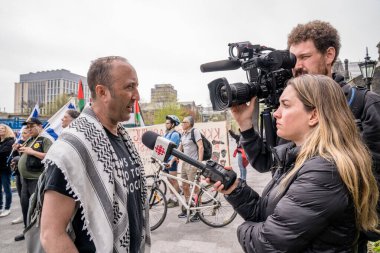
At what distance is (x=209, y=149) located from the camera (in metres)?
5.82

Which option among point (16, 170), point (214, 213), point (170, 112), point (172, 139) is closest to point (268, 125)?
point (214, 213)

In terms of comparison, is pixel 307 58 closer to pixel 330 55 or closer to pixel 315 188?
pixel 330 55

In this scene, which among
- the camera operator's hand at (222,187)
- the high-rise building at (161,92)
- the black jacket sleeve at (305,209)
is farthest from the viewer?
the high-rise building at (161,92)

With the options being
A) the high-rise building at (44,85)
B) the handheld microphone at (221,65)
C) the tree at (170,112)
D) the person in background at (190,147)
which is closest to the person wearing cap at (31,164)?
the person in background at (190,147)

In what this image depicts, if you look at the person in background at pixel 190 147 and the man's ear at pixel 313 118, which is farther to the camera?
the person in background at pixel 190 147

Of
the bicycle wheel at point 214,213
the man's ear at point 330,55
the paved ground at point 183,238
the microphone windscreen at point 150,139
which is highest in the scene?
the man's ear at point 330,55

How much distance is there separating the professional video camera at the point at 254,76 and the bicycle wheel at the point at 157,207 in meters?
3.25

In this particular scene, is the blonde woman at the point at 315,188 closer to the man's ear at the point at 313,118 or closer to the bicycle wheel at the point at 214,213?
the man's ear at the point at 313,118

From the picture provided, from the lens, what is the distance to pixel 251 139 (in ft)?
6.17

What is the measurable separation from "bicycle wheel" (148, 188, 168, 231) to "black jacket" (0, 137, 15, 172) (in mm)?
3185

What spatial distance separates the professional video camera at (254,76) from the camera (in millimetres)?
1672

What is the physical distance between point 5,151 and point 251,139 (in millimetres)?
5577

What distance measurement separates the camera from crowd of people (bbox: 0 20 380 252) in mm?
1117

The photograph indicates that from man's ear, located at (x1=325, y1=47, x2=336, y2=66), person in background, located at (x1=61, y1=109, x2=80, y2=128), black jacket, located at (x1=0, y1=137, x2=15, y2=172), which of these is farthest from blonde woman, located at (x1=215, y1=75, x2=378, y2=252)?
black jacket, located at (x1=0, y1=137, x2=15, y2=172)
